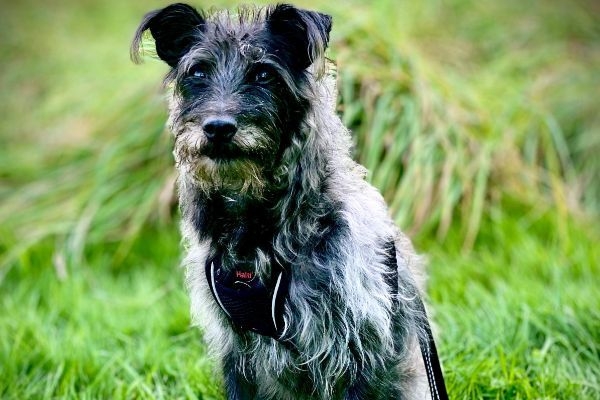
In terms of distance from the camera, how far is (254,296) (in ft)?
10.6

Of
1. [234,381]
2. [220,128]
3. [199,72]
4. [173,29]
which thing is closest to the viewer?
[220,128]

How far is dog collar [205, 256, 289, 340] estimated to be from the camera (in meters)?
3.24

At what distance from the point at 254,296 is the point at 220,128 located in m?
Result: 0.69

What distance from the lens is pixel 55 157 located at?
22.6 feet

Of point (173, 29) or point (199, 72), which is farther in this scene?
point (173, 29)

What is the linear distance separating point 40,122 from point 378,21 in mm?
3287

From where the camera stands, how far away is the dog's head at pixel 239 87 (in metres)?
3.01

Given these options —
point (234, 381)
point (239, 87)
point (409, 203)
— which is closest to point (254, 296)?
point (234, 381)

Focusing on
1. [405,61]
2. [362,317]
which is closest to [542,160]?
[405,61]

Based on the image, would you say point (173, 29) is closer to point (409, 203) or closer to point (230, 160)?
point (230, 160)

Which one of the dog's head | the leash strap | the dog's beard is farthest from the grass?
the dog's head

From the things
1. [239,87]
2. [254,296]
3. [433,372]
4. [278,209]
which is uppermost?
[239,87]

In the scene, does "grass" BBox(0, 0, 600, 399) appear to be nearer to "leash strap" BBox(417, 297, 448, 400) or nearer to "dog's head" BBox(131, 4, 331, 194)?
"leash strap" BBox(417, 297, 448, 400)

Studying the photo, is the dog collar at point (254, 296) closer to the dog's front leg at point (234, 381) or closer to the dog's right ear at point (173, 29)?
the dog's front leg at point (234, 381)
